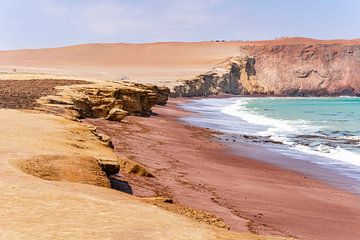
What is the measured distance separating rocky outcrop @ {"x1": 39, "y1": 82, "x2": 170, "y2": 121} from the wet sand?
8.50ft

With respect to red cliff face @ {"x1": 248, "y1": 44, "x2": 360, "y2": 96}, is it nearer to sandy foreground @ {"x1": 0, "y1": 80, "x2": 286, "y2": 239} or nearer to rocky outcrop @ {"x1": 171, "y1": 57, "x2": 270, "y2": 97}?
rocky outcrop @ {"x1": 171, "y1": 57, "x2": 270, "y2": 97}

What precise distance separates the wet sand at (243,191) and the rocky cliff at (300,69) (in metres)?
100

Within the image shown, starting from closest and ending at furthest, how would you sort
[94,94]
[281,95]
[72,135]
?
[72,135], [94,94], [281,95]

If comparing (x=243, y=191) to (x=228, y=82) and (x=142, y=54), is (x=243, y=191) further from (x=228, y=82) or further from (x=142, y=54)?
(x=142, y=54)

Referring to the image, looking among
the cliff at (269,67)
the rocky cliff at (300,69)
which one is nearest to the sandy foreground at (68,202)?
the cliff at (269,67)

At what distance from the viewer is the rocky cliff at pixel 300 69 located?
12319cm

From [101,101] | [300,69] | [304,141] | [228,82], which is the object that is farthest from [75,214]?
[300,69]

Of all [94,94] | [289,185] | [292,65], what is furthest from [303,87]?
[289,185]

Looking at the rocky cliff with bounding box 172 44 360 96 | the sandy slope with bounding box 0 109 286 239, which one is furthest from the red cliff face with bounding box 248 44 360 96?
the sandy slope with bounding box 0 109 286 239

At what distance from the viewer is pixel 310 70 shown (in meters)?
127

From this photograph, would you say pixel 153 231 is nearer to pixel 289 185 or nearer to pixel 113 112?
pixel 289 185

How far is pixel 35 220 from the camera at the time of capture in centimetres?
614

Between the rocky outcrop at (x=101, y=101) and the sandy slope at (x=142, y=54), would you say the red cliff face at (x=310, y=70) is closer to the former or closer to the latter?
the sandy slope at (x=142, y=54)

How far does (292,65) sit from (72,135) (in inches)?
4718
